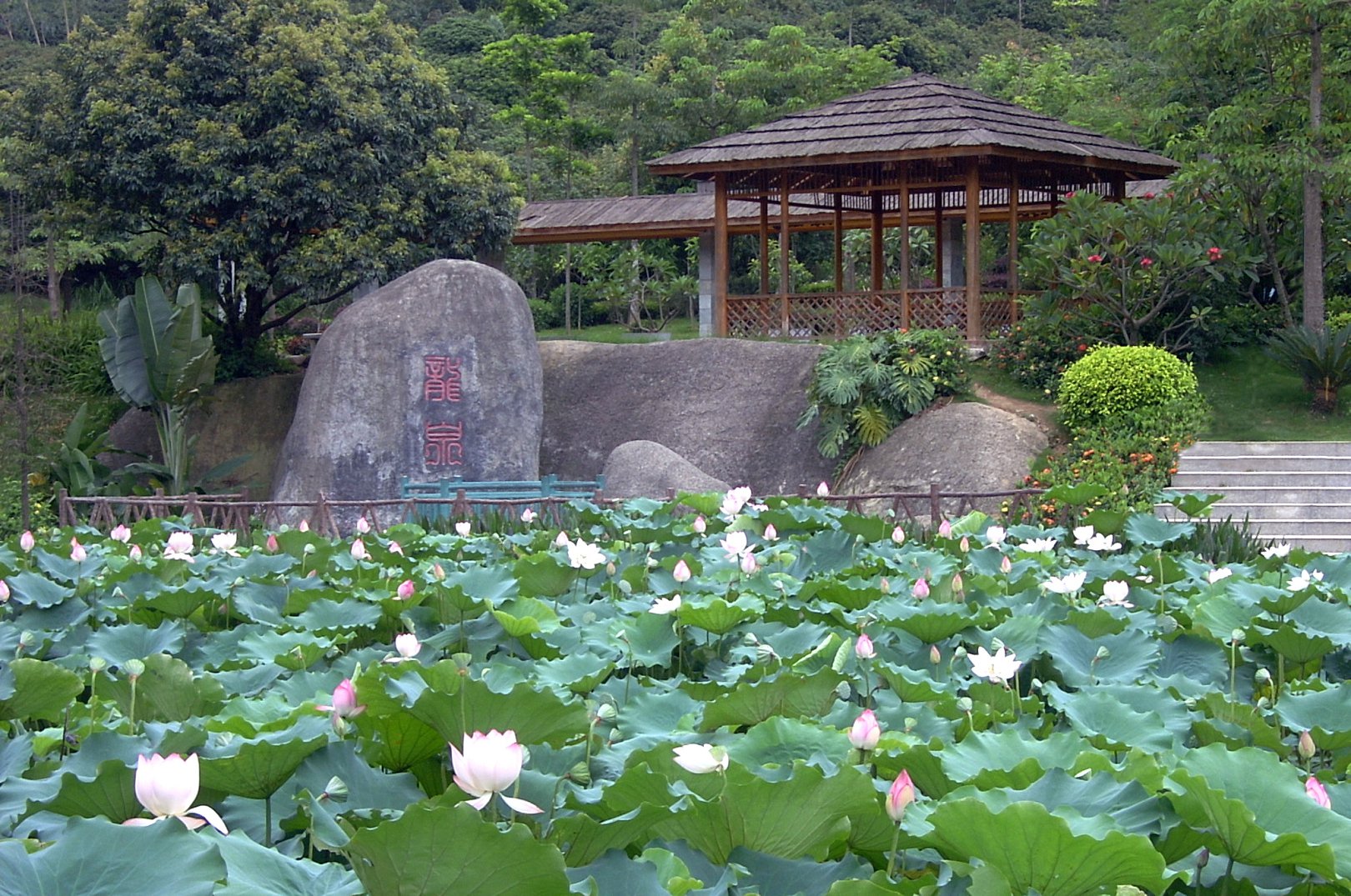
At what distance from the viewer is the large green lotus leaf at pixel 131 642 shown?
11.6 feet

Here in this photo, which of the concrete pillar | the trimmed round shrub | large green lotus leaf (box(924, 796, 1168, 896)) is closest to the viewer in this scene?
large green lotus leaf (box(924, 796, 1168, 896))

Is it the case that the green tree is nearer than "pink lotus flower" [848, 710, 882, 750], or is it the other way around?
Result: "pink lotus flower" [848, 710, 882, 750]

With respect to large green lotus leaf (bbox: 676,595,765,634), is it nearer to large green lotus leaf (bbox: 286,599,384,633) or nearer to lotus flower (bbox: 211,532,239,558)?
large green lotus leaf (bbox: 286,599,384,633)

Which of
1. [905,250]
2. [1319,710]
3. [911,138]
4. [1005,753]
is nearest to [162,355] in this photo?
[911,138]

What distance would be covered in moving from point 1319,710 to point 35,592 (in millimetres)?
3419

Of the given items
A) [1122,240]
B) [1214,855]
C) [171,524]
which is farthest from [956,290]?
[1214,855]

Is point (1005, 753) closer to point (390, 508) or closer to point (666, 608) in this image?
point (666, 608)

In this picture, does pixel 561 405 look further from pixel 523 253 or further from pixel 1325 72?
pixel 523 253

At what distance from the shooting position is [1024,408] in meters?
16.5

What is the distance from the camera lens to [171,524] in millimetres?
6562

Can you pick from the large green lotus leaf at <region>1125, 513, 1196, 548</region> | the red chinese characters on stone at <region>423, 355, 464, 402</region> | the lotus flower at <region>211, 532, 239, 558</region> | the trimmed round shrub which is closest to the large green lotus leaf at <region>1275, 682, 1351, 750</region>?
the large green lotus leaf at <region>1125, 513, 1196, 548</region>

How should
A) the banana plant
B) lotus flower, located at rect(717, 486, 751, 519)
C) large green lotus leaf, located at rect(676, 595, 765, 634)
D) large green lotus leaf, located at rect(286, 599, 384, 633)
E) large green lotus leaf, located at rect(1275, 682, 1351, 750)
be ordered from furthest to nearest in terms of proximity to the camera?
the banana plant, lotus flower, located at rect(717, 486, 751, 519), large green lotus leaf, located at rect(286, 599, 384, 633), large green lotus leaf, located at rect(676, 595, 765, 634), large green lotus leaf, located at rect(1275, 682, 1351, 750)

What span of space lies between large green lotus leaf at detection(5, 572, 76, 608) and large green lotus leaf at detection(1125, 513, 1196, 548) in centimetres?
368

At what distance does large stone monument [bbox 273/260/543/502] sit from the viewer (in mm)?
15961
